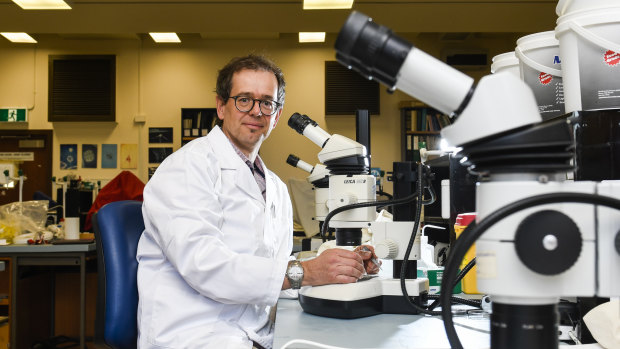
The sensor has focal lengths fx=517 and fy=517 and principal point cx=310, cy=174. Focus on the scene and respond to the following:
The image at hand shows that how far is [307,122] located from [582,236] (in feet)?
4.39

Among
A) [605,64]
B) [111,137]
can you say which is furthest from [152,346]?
[111,137]

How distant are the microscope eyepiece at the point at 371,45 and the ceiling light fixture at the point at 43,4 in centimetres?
522

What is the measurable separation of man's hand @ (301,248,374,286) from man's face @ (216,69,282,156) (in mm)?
534

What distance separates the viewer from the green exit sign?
6758 mm

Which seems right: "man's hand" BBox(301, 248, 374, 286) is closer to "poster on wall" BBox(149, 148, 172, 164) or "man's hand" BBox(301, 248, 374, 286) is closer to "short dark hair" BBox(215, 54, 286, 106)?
"short dark hair" BBox(215, 54, 286, 106)

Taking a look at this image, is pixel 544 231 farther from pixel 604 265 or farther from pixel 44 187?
pixel 44 187

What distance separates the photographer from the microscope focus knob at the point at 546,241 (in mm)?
476

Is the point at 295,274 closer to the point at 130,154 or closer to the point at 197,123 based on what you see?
the point at 197,123

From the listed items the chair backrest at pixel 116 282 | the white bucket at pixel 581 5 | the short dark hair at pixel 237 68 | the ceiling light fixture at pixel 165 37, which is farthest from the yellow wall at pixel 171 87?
the white bucket at pixel 581 5

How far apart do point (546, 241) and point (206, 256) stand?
0.86m

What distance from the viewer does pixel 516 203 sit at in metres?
0.47

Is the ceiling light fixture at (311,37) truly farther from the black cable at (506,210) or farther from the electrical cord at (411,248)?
the black cable at (506,210)

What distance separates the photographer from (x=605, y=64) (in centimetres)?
99

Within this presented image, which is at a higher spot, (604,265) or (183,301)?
(604,265)
